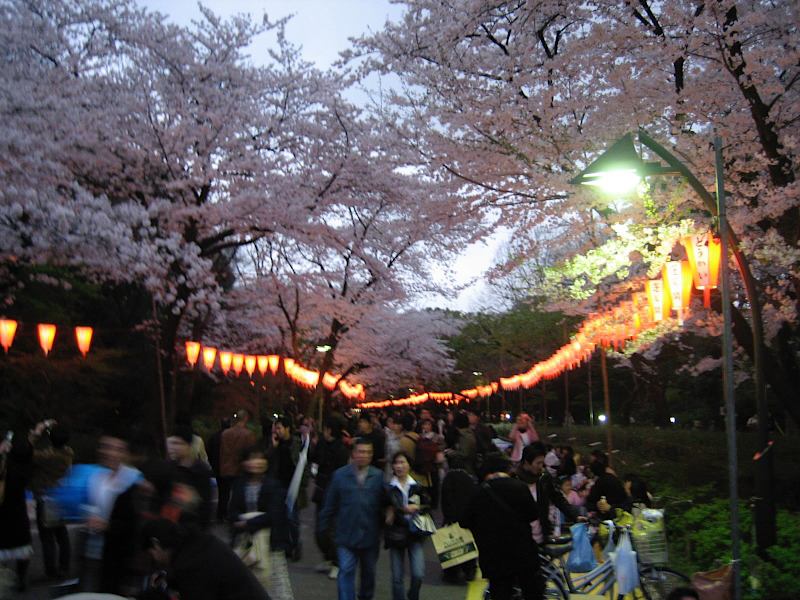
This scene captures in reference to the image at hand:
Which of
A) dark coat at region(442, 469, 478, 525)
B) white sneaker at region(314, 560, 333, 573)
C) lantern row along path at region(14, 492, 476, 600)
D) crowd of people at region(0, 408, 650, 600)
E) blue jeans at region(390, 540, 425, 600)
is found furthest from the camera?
white sneaker at region(314, 560, 333, 573)

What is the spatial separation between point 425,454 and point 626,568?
5.23 meters

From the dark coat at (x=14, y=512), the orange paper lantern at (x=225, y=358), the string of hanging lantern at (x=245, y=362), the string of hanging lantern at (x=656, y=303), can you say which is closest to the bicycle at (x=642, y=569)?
the string of hanging lantern at (x=656, y=303)

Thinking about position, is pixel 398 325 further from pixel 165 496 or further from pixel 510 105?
pixel 165 496

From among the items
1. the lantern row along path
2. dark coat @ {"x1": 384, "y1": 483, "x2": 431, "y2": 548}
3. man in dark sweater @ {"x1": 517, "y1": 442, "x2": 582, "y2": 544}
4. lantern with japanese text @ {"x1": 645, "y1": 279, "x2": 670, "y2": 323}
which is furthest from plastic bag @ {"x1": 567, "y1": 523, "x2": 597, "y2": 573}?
lantern with japanese text @ {"x1": 645, "y1": 279, "x2": 670, "y2": 323}

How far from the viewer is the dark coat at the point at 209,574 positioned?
382 cm

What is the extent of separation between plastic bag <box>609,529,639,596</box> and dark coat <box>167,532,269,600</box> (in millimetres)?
4430

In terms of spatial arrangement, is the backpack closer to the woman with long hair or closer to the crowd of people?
the crowd of people

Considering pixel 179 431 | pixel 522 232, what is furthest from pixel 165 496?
pixel 522 232

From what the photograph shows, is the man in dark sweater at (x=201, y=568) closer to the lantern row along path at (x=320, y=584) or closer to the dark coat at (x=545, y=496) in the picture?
the lantern row along path at (x=320, y=584)

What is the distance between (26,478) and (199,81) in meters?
11.5

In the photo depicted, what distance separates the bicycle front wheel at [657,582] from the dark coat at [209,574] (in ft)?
15.7

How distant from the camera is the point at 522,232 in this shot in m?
15.5

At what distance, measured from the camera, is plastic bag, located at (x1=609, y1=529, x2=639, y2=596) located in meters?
7.21

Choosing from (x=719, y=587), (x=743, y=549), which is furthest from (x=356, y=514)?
(x=743, y=549)
